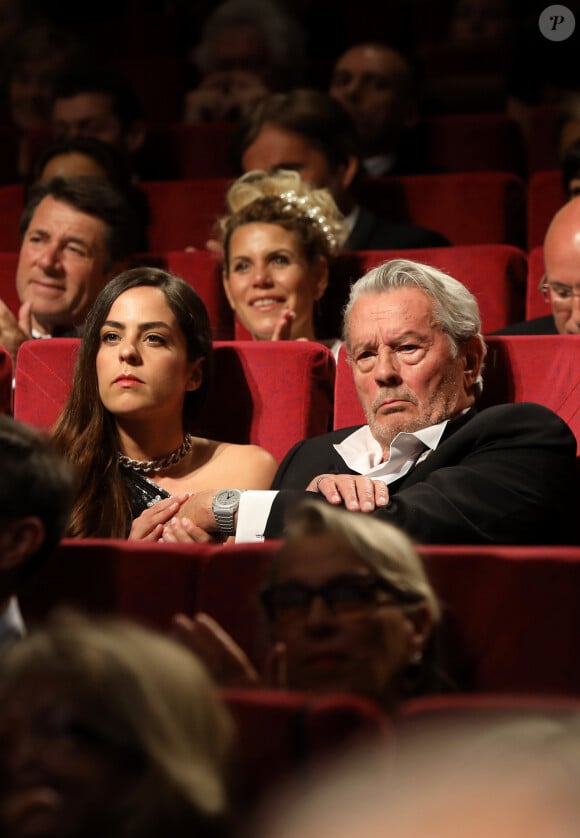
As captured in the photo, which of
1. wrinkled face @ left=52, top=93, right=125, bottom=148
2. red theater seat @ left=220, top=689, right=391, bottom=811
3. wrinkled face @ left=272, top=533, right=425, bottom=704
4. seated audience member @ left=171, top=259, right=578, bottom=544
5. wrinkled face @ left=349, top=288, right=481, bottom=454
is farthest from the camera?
wrinkled face @ left=52, top=93, right=125, bottom=148

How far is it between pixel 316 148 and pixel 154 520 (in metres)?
0.63

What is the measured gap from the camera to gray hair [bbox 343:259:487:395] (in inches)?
39.6

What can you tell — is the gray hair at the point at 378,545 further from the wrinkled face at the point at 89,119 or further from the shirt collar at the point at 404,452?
the wrinkled face at the point at 89,119

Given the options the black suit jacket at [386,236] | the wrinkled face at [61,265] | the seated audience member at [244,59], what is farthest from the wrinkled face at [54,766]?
the seated audience member at [244,59]

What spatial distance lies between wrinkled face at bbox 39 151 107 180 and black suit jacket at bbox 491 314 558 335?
518 millimetres

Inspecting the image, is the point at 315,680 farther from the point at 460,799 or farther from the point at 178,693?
the point at 460,799

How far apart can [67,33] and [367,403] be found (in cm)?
112

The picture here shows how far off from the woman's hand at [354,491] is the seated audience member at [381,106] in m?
0.80

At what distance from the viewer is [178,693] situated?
1.56 ft

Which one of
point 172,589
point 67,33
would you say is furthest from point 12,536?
point 67,33

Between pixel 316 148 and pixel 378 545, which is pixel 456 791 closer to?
pixel 378 545

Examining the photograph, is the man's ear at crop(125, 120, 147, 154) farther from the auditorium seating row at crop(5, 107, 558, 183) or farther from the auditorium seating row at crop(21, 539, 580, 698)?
the auditorium seating row at crop(21, 539, 580, 698)

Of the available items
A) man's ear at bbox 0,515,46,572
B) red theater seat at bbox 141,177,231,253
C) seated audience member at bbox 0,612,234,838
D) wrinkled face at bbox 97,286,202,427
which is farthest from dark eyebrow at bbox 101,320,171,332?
seated audience member at bbox 0,612,234,838

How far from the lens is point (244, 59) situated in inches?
70.7
